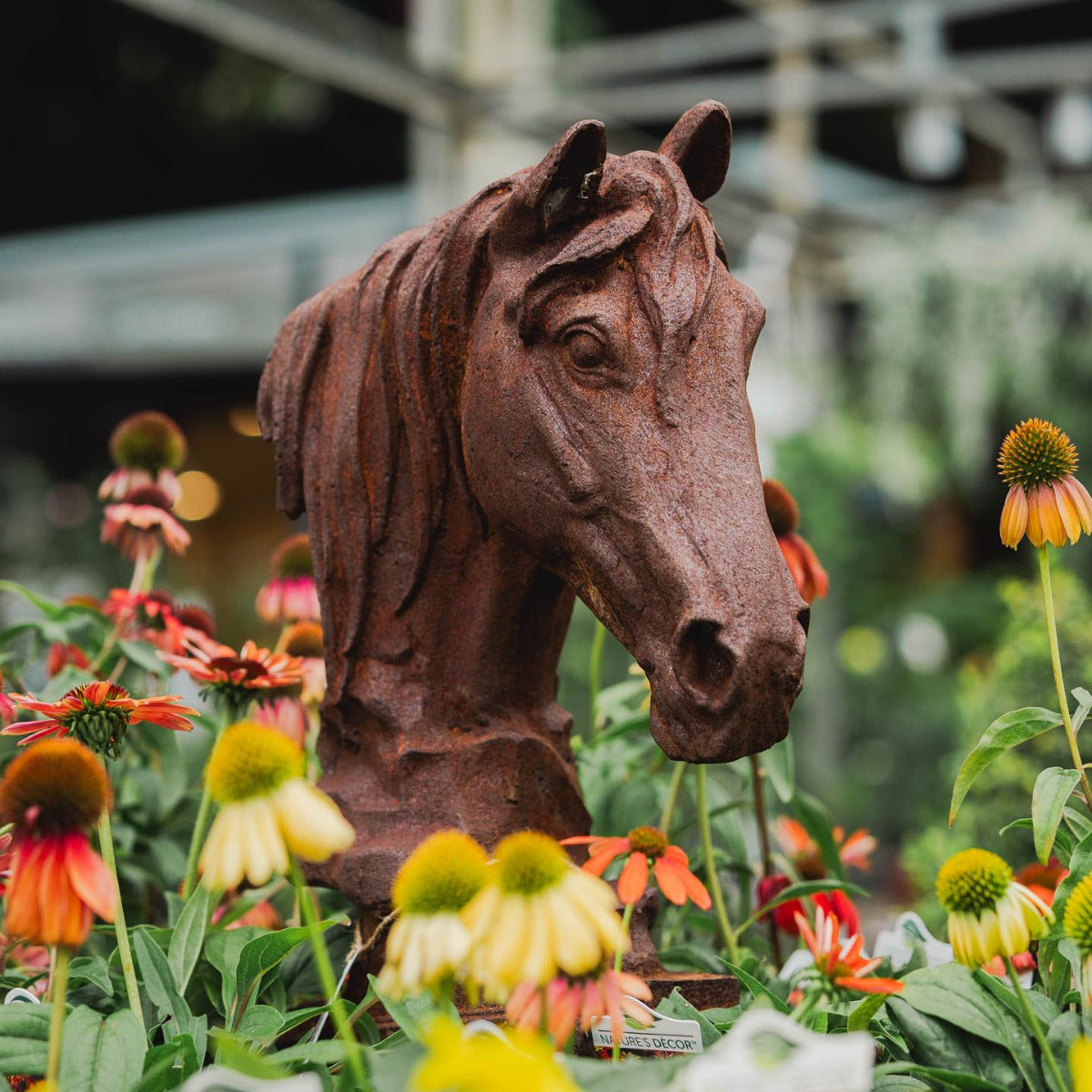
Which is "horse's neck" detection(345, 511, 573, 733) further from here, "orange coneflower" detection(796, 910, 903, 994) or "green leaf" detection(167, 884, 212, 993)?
"orange coneflower" detection(796, 910, 903, 994)

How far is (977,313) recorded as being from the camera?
6.67 m

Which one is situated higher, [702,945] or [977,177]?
[977,177]

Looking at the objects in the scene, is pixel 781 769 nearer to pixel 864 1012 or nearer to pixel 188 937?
pixel 864 1012

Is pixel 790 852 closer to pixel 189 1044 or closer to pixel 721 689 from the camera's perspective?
pixel 721 689

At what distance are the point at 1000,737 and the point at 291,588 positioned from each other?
0.93 m

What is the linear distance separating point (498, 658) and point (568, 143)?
48 centimetres

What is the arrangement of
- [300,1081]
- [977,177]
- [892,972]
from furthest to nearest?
[977,177]
[892,972]
[300,1081]

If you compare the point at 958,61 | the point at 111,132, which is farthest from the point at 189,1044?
the point at 111,132

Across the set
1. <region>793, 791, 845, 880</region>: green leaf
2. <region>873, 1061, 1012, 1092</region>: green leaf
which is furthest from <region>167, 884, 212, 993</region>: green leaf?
<region>793, 791, 845, 880</region>: green leaf

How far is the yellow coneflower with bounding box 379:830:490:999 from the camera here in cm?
70

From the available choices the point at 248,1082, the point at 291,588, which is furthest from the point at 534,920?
the point at 291,588

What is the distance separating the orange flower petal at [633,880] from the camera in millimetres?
977

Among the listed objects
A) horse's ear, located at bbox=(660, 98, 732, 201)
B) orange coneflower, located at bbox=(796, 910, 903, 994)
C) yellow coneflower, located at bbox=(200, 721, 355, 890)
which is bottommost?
orange coneflower, located at bbox=(796, 910, 903, 994)

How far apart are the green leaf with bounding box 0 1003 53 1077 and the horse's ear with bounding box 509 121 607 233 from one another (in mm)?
726
